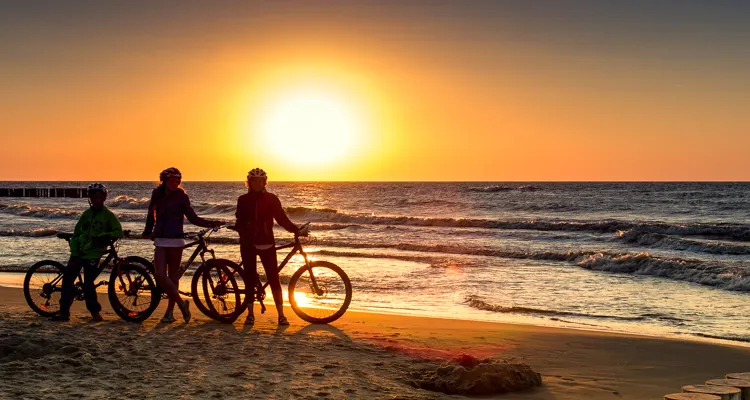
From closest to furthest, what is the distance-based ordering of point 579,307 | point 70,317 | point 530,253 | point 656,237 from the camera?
point 70,317 → point 579,307 → point 530,253 → point 656,237

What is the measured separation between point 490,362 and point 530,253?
57.2ft

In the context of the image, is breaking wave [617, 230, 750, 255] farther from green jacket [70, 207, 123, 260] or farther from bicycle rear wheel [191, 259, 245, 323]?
green jacket [70, 207, 123, 260]

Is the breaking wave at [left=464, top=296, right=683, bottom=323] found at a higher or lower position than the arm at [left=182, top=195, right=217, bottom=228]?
lower

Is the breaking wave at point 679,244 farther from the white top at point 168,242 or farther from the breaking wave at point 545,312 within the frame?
the white top at point 168,242

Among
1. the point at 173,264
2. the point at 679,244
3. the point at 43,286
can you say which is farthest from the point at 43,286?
the point at 679,244

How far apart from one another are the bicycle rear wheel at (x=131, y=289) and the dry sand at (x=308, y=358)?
18 centimetres

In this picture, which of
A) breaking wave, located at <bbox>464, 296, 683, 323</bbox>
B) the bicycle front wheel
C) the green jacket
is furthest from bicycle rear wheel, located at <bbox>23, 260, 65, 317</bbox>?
breaking wave, located at <bbox>464, 296, 683, 323</bbox>

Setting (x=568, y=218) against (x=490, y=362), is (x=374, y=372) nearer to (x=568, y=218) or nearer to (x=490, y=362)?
(x=490, y=362)

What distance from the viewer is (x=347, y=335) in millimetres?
8812

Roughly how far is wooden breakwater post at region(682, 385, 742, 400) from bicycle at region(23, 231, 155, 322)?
647 centimetres

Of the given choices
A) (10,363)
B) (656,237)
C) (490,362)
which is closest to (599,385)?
(490,362)

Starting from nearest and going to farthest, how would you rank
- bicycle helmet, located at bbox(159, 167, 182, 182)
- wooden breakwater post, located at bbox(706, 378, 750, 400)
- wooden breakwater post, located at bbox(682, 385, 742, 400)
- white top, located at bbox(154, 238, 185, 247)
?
1. wooden breakwater post, located at bbox(682, 385, 742, 400)
2. wooden breakwater post, located at bbox(706, 378, 750, 400)
3. bicycle helmet, located at bbox(159, 167, 182, 182)
4. white top, located at bbox(154, 238, 185, 247)

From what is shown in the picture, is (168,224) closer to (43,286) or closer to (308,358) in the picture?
(43,286)

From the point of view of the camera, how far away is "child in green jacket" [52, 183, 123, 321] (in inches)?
356
